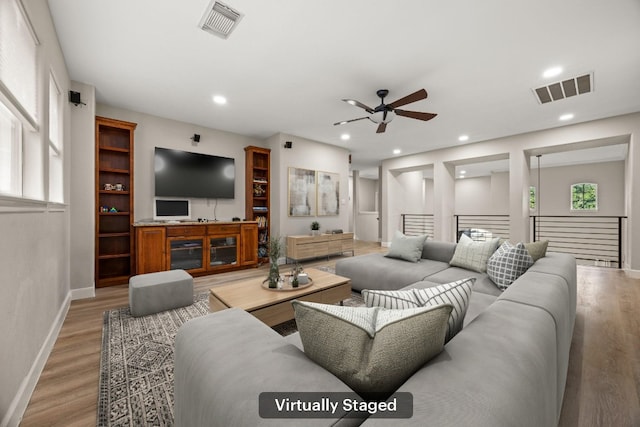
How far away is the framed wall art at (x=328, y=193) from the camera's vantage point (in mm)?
5865

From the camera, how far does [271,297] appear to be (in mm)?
2170

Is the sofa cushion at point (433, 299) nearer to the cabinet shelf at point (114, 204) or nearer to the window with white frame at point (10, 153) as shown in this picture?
the window with white frame at point (10, 153)

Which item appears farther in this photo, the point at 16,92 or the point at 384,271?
the point at 384,271

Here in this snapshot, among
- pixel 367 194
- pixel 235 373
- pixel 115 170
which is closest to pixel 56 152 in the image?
pixel 115 170

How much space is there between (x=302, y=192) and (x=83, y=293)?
146 inches

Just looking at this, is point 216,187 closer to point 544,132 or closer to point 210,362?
point 210,362

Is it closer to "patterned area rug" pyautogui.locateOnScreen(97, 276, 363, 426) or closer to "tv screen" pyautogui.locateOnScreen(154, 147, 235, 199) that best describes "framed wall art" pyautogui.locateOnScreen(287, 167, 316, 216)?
"tv screen" pyautogui.locateOnScreen(154, 147, 235, 199)

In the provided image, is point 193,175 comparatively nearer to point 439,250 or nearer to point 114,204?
point 114,204

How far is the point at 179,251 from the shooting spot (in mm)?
4043

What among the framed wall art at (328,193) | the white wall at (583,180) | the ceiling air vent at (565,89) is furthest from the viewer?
the white wall at (583,180)

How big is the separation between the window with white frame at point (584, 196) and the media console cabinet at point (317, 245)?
326 inches

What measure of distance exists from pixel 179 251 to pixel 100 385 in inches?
103

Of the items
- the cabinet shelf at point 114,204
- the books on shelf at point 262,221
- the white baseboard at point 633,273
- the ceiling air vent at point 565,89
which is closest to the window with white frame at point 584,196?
the white baseboard at point 633,273

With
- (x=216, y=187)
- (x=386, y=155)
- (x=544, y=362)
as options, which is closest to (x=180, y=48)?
(x=216, y=187)
